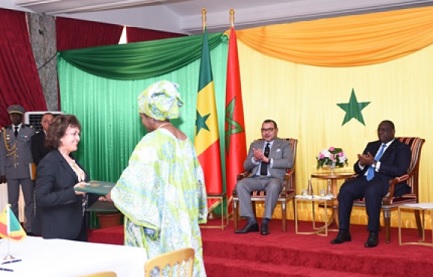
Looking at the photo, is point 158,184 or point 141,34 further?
point 141,34

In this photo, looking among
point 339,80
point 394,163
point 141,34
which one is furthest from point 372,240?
point 141,34

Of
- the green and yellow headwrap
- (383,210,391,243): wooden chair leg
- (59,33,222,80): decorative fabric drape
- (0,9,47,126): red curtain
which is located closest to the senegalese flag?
the green and yellow headwrap

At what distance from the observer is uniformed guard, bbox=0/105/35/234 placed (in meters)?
8.69

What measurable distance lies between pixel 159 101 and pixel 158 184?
44cm

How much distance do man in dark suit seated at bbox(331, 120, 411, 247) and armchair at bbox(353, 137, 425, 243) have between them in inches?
2.2

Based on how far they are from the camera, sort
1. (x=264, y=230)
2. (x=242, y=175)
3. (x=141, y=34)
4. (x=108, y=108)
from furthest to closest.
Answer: (x=141, y=34)
(x=108, y=108)
(x=242, y=175)
(x=264, y=230)

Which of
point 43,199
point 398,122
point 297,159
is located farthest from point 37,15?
point 43,199

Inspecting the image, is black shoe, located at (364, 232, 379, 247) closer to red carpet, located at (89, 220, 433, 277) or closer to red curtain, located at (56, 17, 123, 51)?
red carpet, located at (89, 220, 433, 277)

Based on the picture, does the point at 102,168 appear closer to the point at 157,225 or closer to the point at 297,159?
the point at 297,159

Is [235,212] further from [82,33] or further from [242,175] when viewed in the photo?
[82,33]

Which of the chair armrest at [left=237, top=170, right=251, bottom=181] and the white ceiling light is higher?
the white ceiling light

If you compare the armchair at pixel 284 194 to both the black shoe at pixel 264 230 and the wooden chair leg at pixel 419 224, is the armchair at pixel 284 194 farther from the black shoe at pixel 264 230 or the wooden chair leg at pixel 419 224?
the wooden chair leg at pixel 419 224

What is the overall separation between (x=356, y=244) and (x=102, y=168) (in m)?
4.19

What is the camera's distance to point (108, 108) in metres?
9.52
